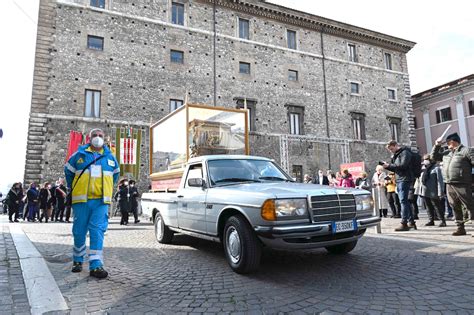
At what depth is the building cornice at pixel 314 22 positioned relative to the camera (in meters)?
22.8

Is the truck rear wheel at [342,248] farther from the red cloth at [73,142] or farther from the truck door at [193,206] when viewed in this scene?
the red cloth at [73,142]

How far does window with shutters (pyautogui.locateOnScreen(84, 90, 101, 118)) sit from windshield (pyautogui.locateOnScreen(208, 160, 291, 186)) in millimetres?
15281

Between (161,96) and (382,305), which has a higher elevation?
(161,96)

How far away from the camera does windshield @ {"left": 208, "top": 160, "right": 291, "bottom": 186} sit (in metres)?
4.94

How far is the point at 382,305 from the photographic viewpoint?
2891mm

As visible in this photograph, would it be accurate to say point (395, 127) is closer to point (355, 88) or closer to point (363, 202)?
point (355, 88)

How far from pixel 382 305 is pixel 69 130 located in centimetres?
1814

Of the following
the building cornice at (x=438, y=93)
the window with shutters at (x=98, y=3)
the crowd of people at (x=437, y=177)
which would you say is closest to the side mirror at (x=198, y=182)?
the crowd of people at (x=437, y=177)

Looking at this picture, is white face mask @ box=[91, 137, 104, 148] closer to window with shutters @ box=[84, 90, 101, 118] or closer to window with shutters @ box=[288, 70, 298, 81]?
window with shutters @ box=[84, 90, 101, 118]

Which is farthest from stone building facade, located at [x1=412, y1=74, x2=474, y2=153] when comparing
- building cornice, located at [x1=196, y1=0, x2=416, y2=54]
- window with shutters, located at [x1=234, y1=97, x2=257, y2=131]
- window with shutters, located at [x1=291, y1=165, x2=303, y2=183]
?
window with shutters, located at [x1=234, y1=97, x2=257, y2=131]

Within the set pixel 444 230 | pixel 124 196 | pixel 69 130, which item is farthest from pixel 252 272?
pixel 69 130

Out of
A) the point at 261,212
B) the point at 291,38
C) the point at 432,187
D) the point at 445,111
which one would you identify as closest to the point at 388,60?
the point at 445,111

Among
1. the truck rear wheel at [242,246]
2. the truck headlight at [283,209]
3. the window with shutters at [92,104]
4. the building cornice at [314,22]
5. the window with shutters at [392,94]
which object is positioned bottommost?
the truck rear wheel at [242,246]

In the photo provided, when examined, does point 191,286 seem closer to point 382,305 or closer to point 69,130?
point 382,305
